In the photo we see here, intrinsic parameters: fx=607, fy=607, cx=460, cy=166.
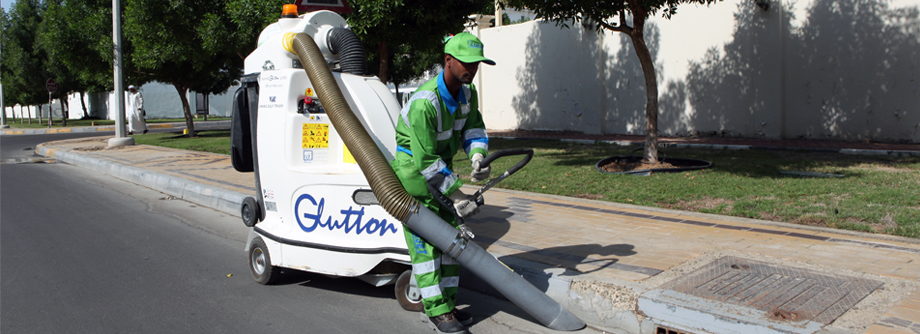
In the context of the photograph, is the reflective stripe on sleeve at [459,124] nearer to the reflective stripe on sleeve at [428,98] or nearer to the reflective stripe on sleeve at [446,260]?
the reflective stripe on sleeve at [428,98]

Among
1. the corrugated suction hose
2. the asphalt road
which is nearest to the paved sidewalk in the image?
the asphalt road

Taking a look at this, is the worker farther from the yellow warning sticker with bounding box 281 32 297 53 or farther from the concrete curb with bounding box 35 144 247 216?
the concrete curb with bounding box 35 144 247 216

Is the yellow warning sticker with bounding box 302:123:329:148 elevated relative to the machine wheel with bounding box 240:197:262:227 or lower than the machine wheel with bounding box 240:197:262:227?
elevated

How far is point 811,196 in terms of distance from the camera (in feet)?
21.7

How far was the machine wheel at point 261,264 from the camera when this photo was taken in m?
4.58

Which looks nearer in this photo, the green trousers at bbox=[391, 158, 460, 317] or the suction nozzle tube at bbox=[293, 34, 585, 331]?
the suction nozzle tube at bbox=[293, 34, 585, 331]

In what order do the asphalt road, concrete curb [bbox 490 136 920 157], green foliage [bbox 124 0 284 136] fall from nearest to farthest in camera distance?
the asphalt road → concrete curb [bbox 490 136 920 157] → green foliage [bbox 124 0 284 136]

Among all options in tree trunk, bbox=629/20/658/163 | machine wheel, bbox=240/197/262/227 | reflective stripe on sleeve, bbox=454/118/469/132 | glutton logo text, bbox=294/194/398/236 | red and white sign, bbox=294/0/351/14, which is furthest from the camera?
tree trunk, bbox=629/20/658/163

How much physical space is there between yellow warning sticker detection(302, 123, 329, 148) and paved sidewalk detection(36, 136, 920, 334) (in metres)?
1.50

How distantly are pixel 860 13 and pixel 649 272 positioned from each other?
11484mm

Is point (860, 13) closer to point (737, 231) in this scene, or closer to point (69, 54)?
point (737, 231)

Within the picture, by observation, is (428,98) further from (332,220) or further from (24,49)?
(24,49)

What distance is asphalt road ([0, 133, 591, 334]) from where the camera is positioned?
12.6ft

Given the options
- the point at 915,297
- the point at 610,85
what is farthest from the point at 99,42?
the point at 915,297
